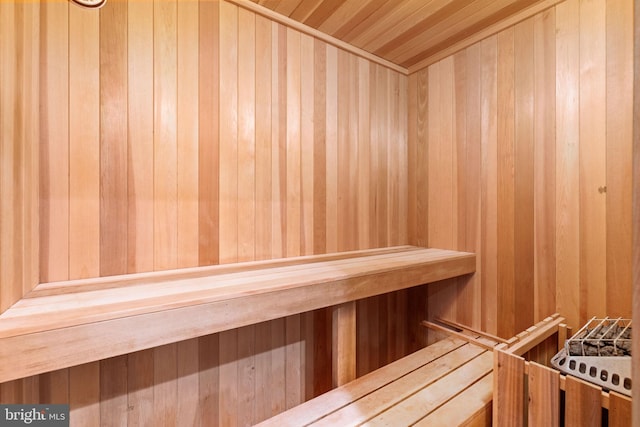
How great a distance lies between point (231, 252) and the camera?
140 cm

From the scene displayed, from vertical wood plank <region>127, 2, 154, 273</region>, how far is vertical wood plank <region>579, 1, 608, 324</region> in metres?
2.01

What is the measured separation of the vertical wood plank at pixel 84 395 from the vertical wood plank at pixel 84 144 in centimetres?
38

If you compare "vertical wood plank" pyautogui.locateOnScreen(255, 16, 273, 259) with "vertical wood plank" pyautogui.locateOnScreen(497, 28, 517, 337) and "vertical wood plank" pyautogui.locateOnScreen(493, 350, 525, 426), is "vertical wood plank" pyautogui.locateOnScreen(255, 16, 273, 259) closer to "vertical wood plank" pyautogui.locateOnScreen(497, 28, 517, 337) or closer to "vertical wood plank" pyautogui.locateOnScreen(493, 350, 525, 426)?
"vertical wood plank" pyautogui.locateOnScreen(493, 350, 525, 426)

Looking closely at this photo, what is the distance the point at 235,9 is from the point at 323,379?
7.04 ft

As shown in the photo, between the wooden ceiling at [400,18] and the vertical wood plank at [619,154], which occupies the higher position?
the wooden ceiling at [400,18]

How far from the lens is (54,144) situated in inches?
40.6

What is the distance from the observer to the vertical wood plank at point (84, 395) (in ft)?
3.48

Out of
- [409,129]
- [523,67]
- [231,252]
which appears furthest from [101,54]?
[523,67]

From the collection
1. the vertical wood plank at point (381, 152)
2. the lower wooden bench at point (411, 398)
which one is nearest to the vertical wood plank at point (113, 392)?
the lower wooden bench at point (411, 398)

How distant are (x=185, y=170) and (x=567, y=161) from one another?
1.87 m

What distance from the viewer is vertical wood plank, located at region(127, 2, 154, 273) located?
45.7 inches

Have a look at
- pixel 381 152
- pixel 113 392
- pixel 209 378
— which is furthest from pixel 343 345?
pixel 381 152

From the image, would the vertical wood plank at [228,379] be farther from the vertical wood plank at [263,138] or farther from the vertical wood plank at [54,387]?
the vertical wood plank at [54,387]

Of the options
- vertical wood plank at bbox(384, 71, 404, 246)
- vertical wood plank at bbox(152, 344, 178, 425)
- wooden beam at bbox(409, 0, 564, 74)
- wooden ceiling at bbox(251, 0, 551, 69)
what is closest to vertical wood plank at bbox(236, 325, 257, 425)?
vertical wood plank at bbox(152, 344, 178, 425)
